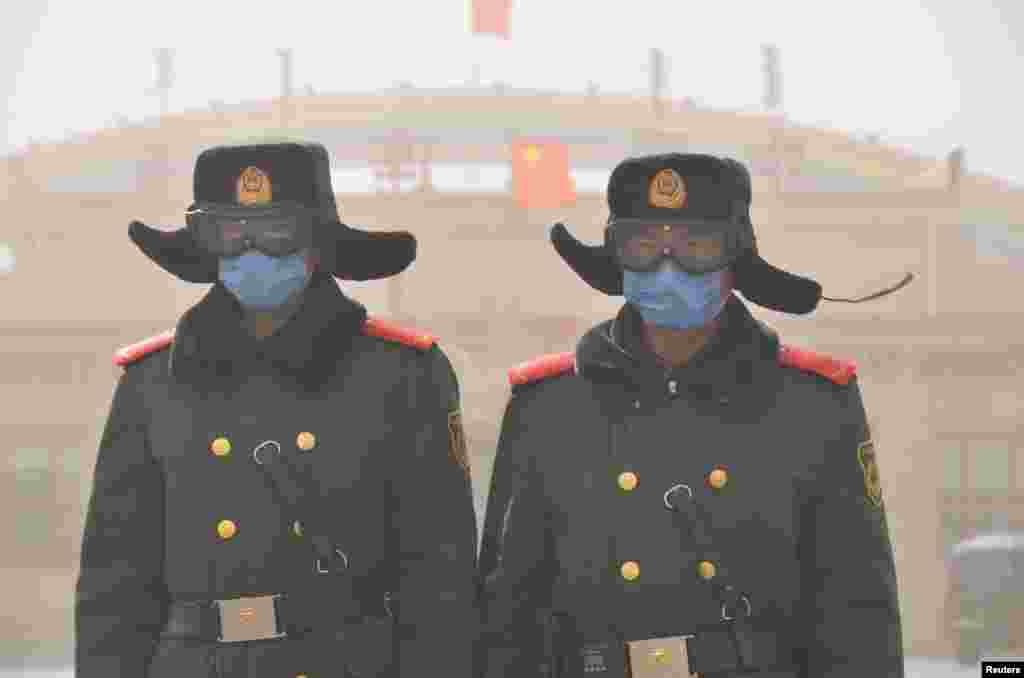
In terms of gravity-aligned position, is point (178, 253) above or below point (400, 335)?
above

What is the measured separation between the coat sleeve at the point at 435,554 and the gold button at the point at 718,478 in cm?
72

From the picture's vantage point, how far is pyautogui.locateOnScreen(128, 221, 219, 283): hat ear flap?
5879 millimetres

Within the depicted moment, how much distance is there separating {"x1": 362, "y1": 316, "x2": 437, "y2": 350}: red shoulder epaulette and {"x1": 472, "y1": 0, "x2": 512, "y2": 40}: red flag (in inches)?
1029

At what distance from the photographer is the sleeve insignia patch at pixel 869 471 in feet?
17.6

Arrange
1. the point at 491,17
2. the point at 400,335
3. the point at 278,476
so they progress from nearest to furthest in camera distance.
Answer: the point at 278,476, the point at 400,335, the point at 491,17

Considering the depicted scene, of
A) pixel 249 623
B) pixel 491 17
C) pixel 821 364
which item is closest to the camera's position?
pixel 821 364

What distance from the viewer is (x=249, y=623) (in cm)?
557

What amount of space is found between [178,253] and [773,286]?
1.75 m

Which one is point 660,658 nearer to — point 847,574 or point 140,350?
point 847,574

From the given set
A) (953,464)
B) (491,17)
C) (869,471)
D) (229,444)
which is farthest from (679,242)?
(491,17)

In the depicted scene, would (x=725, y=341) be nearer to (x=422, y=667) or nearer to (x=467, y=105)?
(x=422, y=667)

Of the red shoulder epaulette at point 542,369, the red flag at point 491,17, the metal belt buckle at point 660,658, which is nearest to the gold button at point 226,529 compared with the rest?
the red shoulder epaulette at point 542,369

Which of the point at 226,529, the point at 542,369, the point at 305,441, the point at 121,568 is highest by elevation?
the point at 542,369

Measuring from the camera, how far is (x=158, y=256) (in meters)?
5.91
